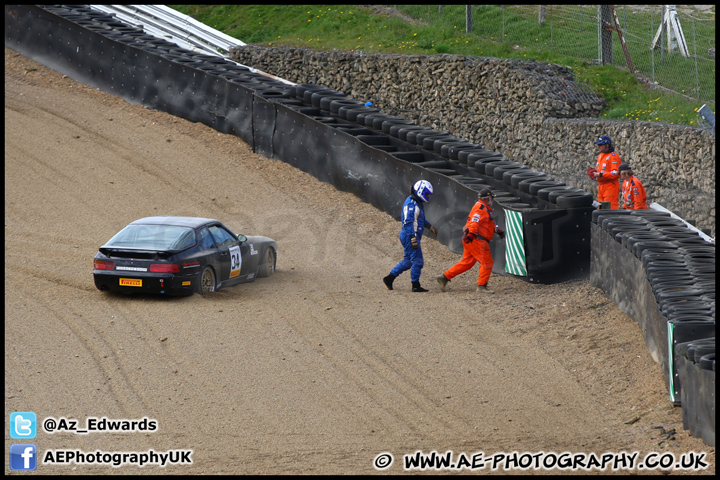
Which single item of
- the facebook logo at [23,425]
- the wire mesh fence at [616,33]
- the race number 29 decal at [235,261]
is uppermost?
the wire mesh fence at [616,33]

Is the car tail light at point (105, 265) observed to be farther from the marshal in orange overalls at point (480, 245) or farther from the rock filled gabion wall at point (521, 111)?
the rock filled gabion wall at point (521, 111)

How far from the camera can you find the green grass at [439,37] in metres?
21.7

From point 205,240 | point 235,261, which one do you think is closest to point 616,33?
point 235,261

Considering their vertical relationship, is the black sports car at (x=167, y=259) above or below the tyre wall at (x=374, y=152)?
below

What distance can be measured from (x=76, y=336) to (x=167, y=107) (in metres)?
11.9

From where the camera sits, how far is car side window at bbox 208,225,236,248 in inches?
467

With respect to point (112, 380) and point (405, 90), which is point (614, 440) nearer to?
point (112, 380)

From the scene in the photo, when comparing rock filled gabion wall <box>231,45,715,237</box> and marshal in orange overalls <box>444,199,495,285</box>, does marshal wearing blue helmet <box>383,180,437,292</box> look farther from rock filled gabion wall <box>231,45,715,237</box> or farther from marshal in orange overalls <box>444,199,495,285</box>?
rock filled gabion wall <box>231,45,715,237</box>

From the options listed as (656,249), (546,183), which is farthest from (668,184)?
(656,249)

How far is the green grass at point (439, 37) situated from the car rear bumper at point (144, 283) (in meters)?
13.9

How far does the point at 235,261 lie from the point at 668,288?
6.41 metres

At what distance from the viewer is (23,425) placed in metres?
7.24

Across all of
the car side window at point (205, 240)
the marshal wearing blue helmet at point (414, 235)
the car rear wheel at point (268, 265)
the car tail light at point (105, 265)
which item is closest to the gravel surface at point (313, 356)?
the car rear wheel at point (268, 265)

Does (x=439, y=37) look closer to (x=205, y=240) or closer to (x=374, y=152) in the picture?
(x=374, y=152)
